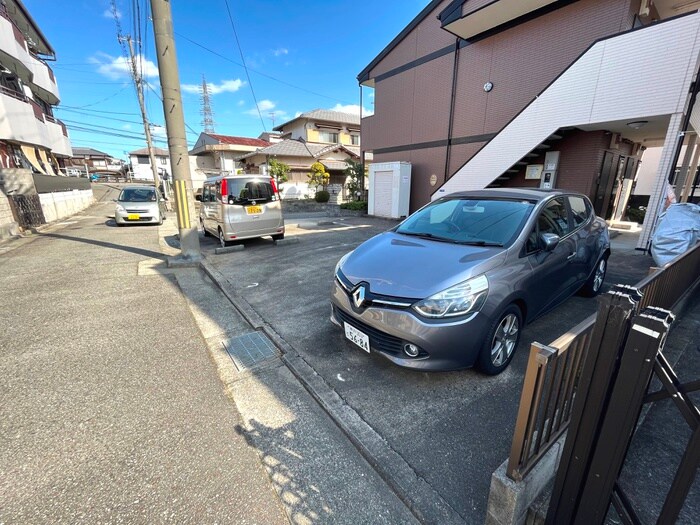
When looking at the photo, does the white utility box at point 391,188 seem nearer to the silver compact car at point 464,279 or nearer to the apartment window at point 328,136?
the silver compact car at point 464,279

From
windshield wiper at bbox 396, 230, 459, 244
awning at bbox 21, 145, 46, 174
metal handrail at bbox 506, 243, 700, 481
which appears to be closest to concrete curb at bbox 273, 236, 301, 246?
windshield wiper at bbox 396, 230, 459, 244

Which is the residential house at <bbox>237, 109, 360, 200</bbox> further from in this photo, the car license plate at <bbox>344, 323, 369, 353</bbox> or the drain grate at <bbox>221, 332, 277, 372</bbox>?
the car license plate at <bbox>344, 323, 369, 353</bbox>

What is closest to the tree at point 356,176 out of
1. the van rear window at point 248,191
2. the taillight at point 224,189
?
the van rear window at point 248,191

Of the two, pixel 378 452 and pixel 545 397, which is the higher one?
pixel 545 397

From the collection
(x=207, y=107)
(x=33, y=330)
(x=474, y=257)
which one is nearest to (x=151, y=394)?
(x=33, y=330)

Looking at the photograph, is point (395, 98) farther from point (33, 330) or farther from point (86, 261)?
point (33, 330)

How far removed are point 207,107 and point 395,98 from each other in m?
50.6

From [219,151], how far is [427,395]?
29.4m

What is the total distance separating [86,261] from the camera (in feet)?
20.0

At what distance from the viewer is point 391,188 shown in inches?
471

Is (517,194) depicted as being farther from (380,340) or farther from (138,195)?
(138,195)

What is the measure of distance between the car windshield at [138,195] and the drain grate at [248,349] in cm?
1075

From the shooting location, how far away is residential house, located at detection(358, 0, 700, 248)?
5.66 m

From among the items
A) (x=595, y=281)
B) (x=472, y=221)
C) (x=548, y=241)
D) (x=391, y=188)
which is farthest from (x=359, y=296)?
(x=391, y=188)
